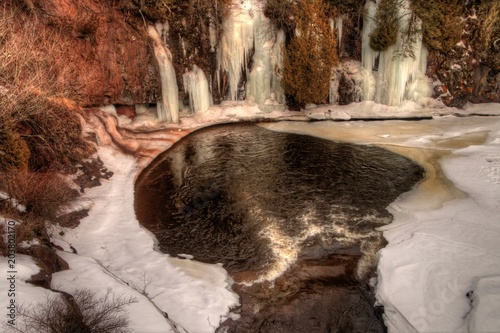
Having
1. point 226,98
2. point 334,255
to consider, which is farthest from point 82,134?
point 334,255

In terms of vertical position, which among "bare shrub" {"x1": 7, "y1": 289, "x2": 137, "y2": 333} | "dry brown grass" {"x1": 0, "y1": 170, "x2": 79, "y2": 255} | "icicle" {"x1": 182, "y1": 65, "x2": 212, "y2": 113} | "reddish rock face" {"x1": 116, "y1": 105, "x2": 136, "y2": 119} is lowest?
"bare shrub" {"x1": 7, "y1": 289, "x2": 137, "y2": 333}

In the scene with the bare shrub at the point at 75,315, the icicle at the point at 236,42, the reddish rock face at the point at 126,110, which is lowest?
the bare shrub at the point at 75,315

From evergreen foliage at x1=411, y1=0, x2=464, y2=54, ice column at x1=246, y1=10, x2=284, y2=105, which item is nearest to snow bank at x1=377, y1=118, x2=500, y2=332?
evergreen foliage at x1=411, y1=0, x2=464, y2=54

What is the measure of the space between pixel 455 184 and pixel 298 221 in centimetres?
551

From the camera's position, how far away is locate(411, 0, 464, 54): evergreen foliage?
63.9ft

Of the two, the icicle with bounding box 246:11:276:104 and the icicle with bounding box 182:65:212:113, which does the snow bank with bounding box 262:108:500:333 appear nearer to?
the icicle with bounding box 246:11:276:104

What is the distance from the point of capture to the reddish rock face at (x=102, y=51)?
52.1 feet

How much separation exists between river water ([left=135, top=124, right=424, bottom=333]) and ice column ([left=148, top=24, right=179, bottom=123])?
2968mm

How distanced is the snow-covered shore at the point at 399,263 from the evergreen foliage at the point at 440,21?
7990 millimetres

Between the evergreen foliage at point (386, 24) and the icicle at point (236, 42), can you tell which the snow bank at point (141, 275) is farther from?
the evergreen foliage at point (386, 24)

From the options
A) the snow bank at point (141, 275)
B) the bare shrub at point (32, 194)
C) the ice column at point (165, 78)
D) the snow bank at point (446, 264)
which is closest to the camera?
the snow bank at point (446, 264)

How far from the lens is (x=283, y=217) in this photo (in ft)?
35.9

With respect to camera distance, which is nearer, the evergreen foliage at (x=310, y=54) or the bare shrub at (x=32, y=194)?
the bare shrub at (x=32, y=194)

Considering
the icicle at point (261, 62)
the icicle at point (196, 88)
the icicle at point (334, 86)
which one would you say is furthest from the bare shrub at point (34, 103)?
the icicle at point (334, 86)
